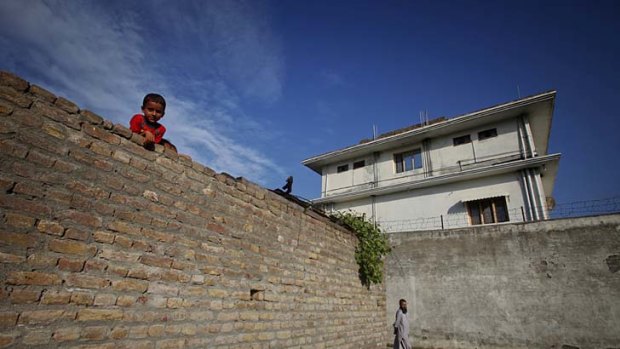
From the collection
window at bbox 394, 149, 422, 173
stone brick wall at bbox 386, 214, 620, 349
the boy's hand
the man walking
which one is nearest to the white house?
window at bbox 394, 149, 422, 173

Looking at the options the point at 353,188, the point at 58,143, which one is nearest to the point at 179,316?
the point at 58,143

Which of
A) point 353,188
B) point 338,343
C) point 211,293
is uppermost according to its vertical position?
point 353,188

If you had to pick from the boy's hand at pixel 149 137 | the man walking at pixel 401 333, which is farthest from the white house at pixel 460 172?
the boy's hand at pixel 149 137

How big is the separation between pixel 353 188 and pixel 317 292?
550 inches

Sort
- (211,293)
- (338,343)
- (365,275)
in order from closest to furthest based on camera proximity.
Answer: (211,293) → (338,343) → (365,275)

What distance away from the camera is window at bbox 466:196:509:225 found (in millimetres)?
13492

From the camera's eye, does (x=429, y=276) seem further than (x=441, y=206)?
No

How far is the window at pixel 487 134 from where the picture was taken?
1487cm

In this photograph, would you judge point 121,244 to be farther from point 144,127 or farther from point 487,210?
point 487,210

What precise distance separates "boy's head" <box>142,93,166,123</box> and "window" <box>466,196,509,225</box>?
14625 millimetres

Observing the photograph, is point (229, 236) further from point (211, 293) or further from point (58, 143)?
point (58, 143)

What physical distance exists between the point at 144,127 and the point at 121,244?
1107 mm

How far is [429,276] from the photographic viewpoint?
9914mm

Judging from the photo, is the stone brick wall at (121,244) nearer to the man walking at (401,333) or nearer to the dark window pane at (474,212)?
the man walking at (401,333)
